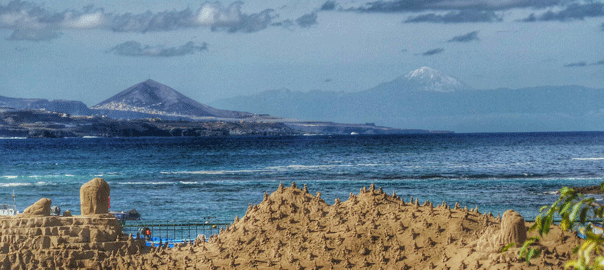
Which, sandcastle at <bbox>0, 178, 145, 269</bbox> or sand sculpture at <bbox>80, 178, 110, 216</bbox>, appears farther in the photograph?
sand sculpture at <bbox>80, 178, 110, 216</bbox>

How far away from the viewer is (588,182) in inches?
3039

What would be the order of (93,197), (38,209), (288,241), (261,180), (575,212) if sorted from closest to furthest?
(575,212) → (288,241) → (93,197) → (38,209) → (261,180)

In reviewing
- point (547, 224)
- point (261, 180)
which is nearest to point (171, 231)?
point (261, 180)

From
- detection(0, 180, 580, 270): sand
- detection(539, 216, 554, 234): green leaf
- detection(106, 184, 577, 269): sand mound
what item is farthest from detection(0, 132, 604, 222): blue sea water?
detection(539, 216, 554, 234): green leaf

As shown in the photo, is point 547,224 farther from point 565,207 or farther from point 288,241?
point 288,241

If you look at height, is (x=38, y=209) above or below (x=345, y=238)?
above

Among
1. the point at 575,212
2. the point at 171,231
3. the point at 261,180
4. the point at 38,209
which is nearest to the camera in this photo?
the point at 575,212

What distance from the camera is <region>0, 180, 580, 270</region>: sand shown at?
16484mm

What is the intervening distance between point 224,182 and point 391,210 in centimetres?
6110

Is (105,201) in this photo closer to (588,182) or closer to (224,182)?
(224,182)

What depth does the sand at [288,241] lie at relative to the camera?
16.5 metres

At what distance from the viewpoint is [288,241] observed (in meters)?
17.5

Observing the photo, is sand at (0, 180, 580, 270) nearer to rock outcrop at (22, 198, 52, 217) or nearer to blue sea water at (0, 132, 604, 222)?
rock outcrop at (22, 198, 52, 217)

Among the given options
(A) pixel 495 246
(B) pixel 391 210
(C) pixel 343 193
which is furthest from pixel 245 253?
(C) pixel 343 193
